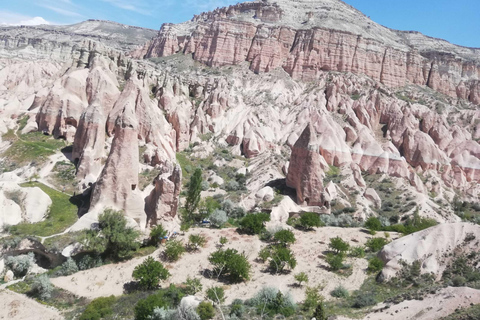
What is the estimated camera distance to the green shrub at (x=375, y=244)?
22.2 metres

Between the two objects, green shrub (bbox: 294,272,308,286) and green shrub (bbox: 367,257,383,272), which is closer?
green shrub (bbox: 294,272,308,286)

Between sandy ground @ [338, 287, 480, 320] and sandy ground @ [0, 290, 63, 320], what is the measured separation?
1411cm

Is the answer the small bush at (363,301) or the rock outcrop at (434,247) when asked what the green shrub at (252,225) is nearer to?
the rock outcrop at (434,247)

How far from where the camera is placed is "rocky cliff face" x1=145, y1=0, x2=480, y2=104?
2975 inches

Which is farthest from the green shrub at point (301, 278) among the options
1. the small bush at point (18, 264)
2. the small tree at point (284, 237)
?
the small bush at point (18, 264)

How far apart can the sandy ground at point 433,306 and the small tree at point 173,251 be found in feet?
36.7

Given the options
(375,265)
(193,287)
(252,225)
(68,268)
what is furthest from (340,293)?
(68,268)

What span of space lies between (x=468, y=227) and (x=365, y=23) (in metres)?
86.1

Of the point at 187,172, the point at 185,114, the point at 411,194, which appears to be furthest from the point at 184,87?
the point at 411,194

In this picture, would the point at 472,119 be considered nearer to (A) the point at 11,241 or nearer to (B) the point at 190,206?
(B) the point at 190,206

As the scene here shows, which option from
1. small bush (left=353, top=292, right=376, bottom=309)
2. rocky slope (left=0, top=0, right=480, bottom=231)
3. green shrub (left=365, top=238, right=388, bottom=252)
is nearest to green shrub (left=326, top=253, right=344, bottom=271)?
green shrub (left=365, top=238, right=388, bottom=252)

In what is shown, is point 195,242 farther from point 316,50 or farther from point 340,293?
A: point 316,50

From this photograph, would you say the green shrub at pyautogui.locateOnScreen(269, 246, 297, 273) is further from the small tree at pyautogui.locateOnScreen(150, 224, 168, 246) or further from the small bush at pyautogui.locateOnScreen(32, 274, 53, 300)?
the small bush at pyautogui.locateOnScreen(32, 274, 53, 300)

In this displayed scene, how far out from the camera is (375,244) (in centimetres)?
2231
